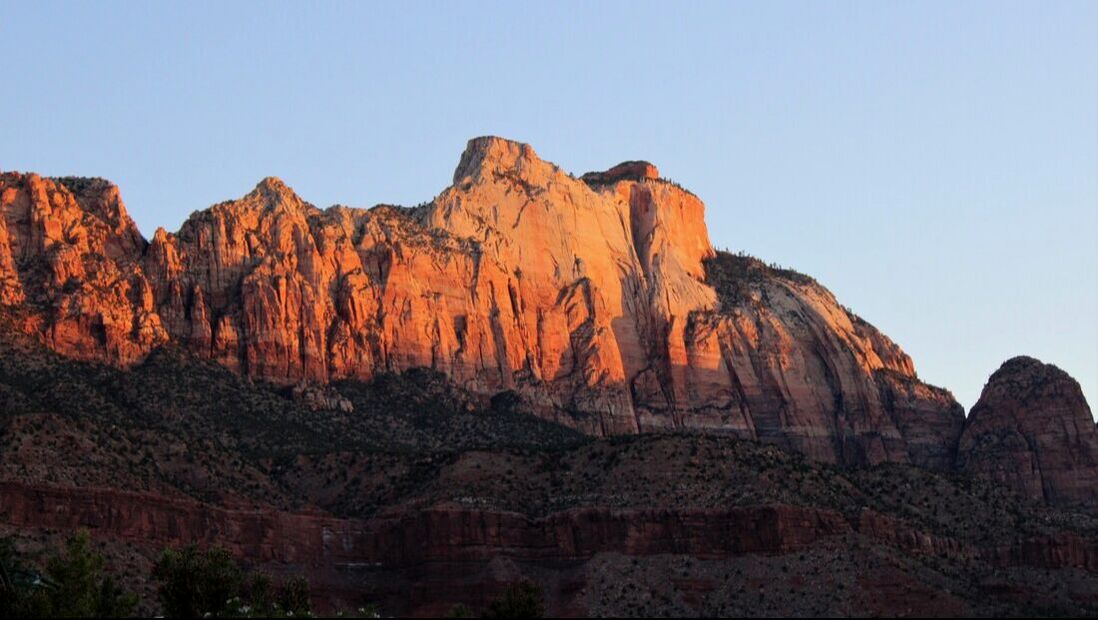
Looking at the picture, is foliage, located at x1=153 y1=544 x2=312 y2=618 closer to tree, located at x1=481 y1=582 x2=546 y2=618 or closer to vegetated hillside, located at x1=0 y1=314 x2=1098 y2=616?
vegetated hillside, located at x1=0 y1=314 x2=1098 y2=616

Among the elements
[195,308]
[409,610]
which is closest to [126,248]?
[195,308]

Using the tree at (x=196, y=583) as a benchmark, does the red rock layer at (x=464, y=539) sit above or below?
above

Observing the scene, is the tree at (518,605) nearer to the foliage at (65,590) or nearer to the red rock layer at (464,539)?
the red rock layer at (464,539)

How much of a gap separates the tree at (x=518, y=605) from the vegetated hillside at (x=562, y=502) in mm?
11638

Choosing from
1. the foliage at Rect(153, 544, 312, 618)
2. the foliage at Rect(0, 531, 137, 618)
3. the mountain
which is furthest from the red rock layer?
the foliage at Rect(0, 531, 137, 618)

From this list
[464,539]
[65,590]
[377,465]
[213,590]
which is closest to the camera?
[65,590]

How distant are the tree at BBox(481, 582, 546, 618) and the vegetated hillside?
38.2 ft

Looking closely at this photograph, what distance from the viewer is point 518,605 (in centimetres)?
12400

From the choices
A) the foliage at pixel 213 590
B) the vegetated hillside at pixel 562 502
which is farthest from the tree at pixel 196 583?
the vegetated hillside at pixel 562 502

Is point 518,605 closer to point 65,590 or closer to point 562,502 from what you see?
point 65,590

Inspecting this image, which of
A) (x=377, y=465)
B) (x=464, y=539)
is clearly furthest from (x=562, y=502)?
(x=377, y=465)

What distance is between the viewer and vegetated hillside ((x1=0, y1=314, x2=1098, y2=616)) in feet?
462

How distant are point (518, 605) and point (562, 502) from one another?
96.5ft

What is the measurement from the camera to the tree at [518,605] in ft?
405
